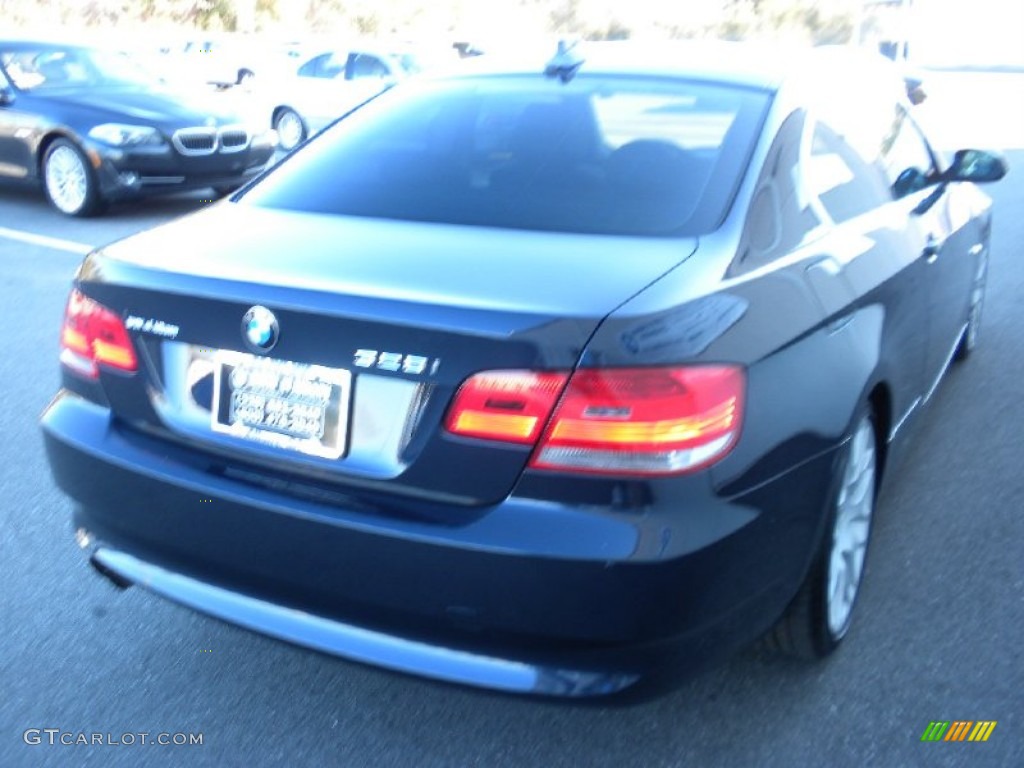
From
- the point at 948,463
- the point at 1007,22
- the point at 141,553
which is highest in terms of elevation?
the point at 141,553

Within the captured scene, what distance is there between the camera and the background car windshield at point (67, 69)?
10.5 metres

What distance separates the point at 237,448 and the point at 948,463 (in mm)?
2971

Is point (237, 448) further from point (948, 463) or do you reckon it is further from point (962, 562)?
point (948, 463)

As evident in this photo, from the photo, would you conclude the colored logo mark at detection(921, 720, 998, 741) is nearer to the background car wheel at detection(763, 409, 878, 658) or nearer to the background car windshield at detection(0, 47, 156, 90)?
the background car wheel at detection(763, 409, 878, 658)

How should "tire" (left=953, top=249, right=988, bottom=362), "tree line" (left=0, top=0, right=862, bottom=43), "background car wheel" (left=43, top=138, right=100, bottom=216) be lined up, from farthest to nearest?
"tree line" (left=0, top=0, right=862, bottom=43) < "background car wheel" (left=43, top=138, right=100, bottom=216) < "tire" (left=953, top=249, right=988, bottom=362)

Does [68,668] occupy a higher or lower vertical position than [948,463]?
higher

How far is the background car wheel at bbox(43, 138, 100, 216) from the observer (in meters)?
9.74

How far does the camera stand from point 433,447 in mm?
2275

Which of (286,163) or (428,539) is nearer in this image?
(428,539)

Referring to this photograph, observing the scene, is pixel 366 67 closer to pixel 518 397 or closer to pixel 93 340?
pixel 93 340

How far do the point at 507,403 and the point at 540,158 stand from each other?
3.83 ft

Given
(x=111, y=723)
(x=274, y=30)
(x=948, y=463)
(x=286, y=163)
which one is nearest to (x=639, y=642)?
(x=111, y=723)

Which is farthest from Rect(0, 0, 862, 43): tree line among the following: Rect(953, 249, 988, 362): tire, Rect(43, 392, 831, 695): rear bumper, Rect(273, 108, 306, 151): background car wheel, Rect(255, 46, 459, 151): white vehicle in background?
Rect(43, 392, 831, 695): rear bumper

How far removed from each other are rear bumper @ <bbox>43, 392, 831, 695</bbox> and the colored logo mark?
52 cm
